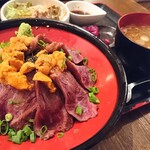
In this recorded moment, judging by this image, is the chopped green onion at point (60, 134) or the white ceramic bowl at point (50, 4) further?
the white ceramic bowl at point (50, 4)

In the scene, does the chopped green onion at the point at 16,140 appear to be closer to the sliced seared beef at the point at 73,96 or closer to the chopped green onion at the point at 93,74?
the sliced seared beef at the point at 73,96

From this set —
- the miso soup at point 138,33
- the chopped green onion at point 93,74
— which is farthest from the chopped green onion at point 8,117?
the miso soup at point 138,33

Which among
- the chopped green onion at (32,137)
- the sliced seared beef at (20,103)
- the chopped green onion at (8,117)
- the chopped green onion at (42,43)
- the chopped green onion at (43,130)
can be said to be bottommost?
the chopped green onion at (32,137)

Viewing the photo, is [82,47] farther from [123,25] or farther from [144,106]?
[144,106]

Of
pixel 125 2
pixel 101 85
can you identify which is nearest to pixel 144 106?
pixel 101 85

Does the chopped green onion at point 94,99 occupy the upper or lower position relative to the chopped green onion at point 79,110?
lower

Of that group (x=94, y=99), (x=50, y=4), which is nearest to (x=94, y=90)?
(x=94, y=99)

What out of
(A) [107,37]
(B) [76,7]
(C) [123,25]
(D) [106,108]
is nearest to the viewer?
(D) [106,108]
